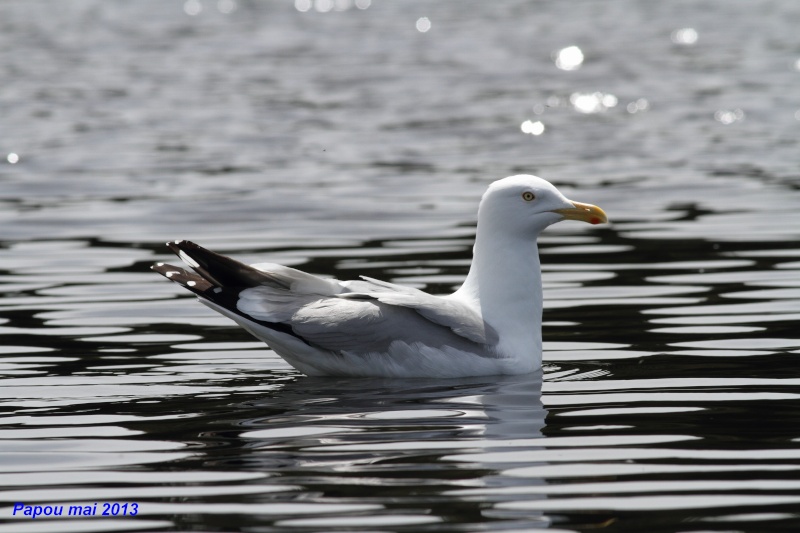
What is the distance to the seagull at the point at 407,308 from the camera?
8.47 metres

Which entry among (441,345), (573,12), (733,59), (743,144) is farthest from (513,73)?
(441,345)

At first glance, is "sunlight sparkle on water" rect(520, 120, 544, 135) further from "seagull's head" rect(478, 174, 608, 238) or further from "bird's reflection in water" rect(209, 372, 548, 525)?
"bird's reflection in water" rect(209, 372, 548, 525)

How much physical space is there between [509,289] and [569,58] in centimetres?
2369

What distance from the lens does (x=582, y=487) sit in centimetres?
630

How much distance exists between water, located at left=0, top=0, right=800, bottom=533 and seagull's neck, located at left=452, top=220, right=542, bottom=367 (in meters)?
0.31

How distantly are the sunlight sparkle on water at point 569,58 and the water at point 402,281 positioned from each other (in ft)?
0.90

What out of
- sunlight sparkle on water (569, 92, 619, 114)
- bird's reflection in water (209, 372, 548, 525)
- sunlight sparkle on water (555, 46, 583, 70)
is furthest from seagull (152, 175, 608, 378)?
sunlight sparkle on water (555, 46, 583, 70)

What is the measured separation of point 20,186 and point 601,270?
8.32 metres

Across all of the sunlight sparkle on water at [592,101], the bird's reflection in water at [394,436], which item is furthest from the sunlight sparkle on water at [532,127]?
the bird's reflection in water at [394,436]

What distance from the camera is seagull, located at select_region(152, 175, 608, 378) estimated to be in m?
8.47

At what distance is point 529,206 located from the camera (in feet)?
29.7

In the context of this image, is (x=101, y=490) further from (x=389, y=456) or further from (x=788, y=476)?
(x=788, y=476)

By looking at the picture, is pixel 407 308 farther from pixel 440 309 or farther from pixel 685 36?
pixel 685 36

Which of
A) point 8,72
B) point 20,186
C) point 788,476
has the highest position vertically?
point 8,72
